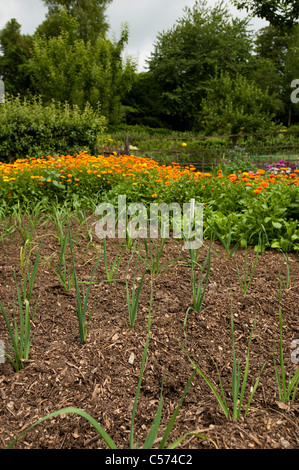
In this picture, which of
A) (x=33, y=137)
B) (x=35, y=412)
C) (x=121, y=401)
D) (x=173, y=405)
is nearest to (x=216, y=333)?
(x=173, y=405)

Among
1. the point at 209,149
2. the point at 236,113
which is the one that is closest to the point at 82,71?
the point at 236,113

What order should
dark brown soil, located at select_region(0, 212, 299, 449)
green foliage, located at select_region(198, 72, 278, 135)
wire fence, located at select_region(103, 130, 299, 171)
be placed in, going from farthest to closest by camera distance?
1. green foliage, located at select_region(198, 72, 278, 135)
2. wire fence, located at select_region(103, 130, 299, 171)
3. dark brown soil, located at select_region(0, 212, 299, 449)

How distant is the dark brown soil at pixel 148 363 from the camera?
1.25 metres

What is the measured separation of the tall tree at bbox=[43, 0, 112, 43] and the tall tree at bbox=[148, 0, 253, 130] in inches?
205

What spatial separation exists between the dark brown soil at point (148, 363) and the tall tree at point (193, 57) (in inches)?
1096

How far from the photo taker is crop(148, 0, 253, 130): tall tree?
1115 inches

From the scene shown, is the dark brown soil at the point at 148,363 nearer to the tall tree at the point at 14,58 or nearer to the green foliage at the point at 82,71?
the green foliage at the point at 82,71

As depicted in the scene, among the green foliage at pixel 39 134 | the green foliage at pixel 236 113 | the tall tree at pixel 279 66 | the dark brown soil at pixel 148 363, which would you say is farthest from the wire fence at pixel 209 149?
the tall tree at pixel 279 66

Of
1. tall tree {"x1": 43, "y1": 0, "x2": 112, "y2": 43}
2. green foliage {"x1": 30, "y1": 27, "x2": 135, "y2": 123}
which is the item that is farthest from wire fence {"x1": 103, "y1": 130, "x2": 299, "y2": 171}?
tall tree {"x1": 43, "y1": 0, "x2": 112, "y2": 43}

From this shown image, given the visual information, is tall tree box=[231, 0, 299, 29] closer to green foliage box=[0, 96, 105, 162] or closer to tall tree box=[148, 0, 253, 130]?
green foliage box=[0, 96, 105, 162]

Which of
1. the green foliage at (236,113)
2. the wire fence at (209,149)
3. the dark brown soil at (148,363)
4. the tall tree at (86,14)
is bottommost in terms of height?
the dark brown soil at (148,363)

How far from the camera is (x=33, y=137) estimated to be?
8453 mm

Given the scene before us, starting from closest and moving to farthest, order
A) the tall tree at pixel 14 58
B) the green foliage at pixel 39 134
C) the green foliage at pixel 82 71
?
1. the green foliage at pixel 39 134
2. the green foliage at pixel 82 71
3. the tall tree at pixel 14 58

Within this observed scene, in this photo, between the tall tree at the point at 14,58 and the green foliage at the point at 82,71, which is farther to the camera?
the tall tree at the point at 14,58
